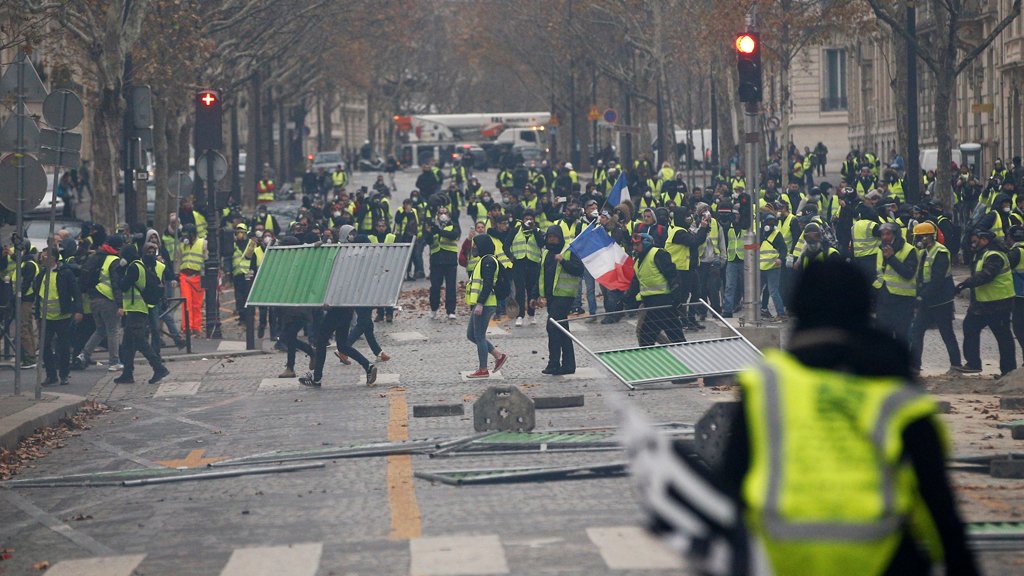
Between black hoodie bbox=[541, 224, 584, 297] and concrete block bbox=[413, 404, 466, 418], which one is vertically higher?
black hoodie bbox=[541, 224, 584, 297]

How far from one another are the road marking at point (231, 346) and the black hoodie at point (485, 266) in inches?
215

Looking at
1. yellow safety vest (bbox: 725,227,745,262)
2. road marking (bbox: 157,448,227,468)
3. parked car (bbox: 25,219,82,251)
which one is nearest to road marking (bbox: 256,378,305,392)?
road marking (bbox: 157,448,227,468)

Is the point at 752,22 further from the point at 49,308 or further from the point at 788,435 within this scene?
the point at 788,435

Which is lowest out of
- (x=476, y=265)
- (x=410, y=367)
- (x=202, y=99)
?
(x=410, y=367)

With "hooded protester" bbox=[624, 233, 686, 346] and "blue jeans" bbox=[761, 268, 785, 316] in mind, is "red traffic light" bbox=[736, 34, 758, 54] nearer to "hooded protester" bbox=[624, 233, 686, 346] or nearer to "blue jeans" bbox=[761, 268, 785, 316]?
"hooded protester" bbox=[624, 233, 686, 346]

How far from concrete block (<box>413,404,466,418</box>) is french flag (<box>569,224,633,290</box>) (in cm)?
492

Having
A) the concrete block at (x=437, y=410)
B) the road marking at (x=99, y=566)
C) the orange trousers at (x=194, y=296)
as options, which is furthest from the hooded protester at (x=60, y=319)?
the road marking at (x=99, y=566)

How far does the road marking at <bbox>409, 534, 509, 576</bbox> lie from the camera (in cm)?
834

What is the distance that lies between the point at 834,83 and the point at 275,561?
252 feet

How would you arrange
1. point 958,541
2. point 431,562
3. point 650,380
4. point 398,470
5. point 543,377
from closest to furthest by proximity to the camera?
point 958,541 → point 431,562 → point 398,470 → point 650,380 → point 543,377

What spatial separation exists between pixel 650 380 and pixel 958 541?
12.0m

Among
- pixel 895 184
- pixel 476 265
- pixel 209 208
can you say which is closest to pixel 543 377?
pixel 476 265

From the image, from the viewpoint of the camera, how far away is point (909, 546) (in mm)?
3965

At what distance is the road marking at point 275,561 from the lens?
336 inches
